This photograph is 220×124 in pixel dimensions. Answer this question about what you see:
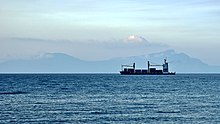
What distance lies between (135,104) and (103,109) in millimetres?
10916

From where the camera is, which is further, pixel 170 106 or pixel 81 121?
pixel 170 106

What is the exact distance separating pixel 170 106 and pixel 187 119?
1697 centimetres

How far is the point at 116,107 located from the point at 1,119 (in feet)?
67.2

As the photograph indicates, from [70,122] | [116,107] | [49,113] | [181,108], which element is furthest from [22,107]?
[181,108]

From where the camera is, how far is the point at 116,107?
3029 inches

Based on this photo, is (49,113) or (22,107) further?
(22,107)

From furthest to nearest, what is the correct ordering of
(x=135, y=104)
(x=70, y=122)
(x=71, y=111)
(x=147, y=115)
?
(x=135, y=104) → (x=71, y=111) → (x=147, y=115) → (x=70, y=122)

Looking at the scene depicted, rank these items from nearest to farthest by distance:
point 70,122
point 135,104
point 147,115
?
point 70,122
point 147,115
point 135,104

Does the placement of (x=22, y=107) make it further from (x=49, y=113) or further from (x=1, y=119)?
(x=1, y=119)

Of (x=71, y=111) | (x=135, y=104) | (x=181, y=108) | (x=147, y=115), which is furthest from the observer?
(x=135, y=104)

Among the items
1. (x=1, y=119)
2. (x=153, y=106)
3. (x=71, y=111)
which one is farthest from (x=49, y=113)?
(x=153, y=106)

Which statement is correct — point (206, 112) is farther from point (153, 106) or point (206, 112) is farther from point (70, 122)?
point (70, 122)

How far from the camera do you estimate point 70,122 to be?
196ft

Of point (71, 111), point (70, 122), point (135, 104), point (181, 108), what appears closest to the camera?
point (70, 122)
